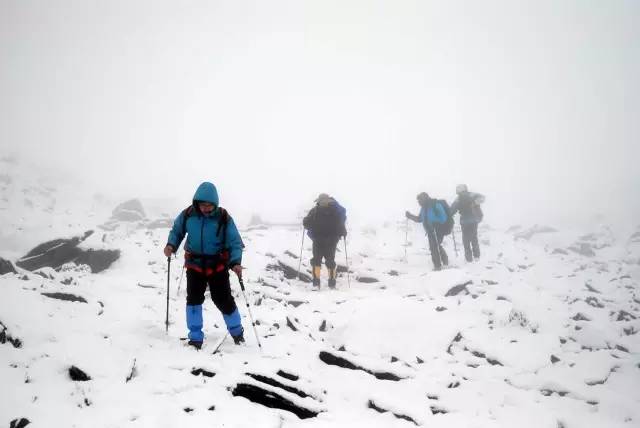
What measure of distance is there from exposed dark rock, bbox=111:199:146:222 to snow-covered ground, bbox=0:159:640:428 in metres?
16.6

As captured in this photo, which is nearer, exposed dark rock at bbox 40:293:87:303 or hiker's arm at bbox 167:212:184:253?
hiker's arm at bbox 167:212:184:253

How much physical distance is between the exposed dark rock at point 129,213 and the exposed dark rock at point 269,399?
93.1ft

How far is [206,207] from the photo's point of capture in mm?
6605

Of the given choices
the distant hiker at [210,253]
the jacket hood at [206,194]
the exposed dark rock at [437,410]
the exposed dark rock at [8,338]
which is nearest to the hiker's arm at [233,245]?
the distant hiker at [210,253]

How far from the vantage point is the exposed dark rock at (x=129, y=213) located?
2958 cm

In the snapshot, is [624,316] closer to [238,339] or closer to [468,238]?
[468,238]

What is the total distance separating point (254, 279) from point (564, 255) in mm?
20712

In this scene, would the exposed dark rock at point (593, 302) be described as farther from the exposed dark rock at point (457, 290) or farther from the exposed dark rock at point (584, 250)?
the exposed dark rock at point (584, 250)

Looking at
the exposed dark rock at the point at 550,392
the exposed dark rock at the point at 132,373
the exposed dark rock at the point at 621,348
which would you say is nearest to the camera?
the exposed dark rock at the point at 132,373

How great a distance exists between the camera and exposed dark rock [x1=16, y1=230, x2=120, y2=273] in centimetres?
1222

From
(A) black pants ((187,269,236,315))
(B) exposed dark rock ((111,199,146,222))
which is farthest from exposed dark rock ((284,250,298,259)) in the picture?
(B) exposed dark rock ((111,199,146,222))

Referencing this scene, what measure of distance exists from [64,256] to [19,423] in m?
10.5

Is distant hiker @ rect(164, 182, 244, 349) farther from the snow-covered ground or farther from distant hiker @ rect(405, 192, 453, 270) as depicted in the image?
distant hiker @ rect(405, 192, 453, 270)

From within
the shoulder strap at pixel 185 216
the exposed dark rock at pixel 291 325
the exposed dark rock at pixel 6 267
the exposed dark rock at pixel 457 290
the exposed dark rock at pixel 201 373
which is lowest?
the exposed dark rock at pixel 457 290
